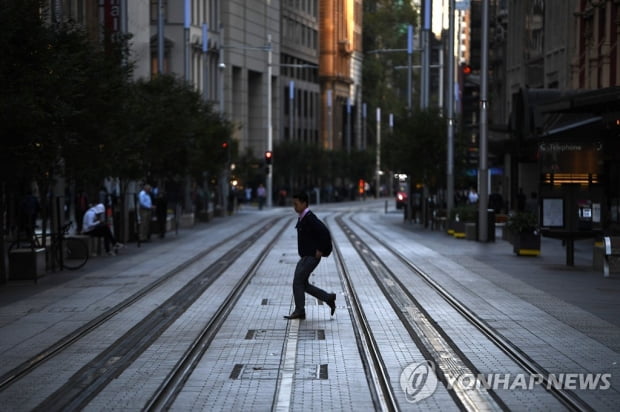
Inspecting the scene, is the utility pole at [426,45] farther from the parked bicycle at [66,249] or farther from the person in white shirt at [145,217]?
the parked bicycle at [66,249]

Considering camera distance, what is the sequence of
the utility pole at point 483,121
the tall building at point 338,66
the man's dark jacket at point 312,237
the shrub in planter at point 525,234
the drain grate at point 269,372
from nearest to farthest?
the drain grate at point 269,372
the man's dark jacket at point 312,237
the shrub in planter at point 525,234
the utility pole at point 483,121
the tall building at point 338,66

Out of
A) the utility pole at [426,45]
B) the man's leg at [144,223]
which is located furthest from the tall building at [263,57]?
the utility pole at [426,45]

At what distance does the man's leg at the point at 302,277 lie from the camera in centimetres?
1831

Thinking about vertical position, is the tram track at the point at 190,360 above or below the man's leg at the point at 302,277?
below

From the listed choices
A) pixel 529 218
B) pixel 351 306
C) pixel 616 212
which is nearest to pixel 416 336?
pixel 351 306

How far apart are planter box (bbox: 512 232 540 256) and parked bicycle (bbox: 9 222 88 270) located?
1082 cm

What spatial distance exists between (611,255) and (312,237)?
1093cm

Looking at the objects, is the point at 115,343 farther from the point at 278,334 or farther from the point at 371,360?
the point at 371,360

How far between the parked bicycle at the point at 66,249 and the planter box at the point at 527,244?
10.8 metres

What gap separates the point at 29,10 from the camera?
24641 millimetres

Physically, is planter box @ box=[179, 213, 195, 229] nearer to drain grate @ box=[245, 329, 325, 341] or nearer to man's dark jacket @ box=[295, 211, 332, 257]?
man's dark jacket @ box=[295, 211, 332, 257]

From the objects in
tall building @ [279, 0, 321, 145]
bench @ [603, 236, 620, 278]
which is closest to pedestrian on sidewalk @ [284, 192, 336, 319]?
bench @ [603, 236, 620, 278]

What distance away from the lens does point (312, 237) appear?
18.3 metres

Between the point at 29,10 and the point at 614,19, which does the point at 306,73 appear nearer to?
the point at 614,19
